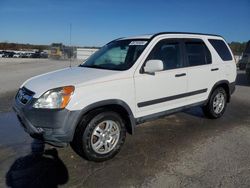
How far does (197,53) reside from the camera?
18.5 ft

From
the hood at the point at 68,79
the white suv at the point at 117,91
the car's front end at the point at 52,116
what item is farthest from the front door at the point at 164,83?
the car's front end at the point at 52,116

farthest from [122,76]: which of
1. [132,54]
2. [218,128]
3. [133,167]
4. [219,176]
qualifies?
[218,128]

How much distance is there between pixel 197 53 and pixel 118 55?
68.1 inches

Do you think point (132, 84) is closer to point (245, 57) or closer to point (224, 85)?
point (224, 85)

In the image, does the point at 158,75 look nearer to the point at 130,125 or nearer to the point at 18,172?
the point at 130,125

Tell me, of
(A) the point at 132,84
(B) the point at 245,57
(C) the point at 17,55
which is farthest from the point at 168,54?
(C) the point at 17,55

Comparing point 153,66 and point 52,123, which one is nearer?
point 52,123

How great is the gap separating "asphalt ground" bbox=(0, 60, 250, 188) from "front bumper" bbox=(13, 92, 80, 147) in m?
0.50

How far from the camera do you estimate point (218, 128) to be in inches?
233

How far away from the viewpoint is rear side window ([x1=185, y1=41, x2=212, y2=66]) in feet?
17.8

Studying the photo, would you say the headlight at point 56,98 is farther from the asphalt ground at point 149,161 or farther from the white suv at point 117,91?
the asphalt ground at point 149,161

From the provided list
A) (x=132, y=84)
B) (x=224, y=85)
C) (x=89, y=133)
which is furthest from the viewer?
(x=224, y=85)

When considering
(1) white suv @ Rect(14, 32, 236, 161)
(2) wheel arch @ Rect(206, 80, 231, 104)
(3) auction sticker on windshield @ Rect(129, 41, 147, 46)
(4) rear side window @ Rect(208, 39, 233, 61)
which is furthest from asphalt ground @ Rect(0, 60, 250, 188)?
(3) auction sticker on windshield @ Rect(129, 41, 147, 46)

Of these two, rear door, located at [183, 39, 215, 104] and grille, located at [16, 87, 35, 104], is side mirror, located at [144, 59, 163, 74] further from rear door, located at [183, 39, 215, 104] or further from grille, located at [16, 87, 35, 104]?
grille, located at [16, 87, 35, 104]
